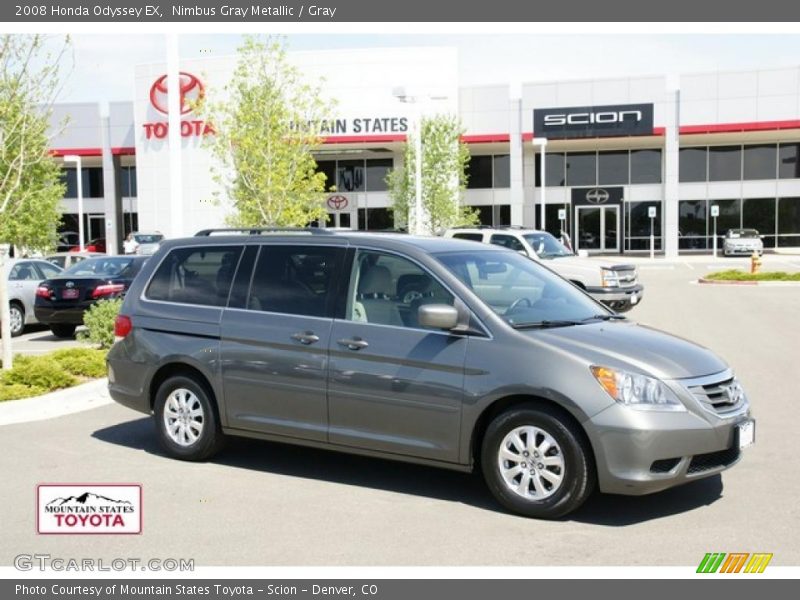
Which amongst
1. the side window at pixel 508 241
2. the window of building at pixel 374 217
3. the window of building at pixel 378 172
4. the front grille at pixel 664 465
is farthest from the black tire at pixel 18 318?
the window of building at pixel 378 172

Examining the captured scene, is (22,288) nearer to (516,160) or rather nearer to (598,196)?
(516,160)

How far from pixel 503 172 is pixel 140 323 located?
145 ft

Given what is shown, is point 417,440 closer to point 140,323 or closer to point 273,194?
point 140,323

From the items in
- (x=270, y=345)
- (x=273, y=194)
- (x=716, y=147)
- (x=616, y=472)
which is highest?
(x=716, y=147)

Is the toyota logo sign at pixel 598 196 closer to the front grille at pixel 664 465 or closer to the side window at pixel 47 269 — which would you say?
the side window at pixel 47 269

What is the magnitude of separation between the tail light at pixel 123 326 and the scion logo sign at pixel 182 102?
37634mm

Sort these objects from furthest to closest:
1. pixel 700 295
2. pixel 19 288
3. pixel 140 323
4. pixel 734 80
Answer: pixel 734 80
pixel 700 295
pixel 19 288
pixel 140 323

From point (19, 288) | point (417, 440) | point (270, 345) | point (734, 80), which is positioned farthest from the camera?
point (734, 80)

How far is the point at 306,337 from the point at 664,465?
2733mm

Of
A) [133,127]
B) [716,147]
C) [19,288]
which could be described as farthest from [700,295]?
[133,127]

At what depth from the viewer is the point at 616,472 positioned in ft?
18.8

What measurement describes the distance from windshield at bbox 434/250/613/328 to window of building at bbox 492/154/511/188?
4343cm

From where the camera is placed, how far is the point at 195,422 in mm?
7590

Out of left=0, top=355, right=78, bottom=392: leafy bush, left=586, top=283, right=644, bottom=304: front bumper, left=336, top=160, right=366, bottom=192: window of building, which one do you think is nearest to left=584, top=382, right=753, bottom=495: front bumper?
left=0, top=355, right=78, bottom=392: leafy bush
